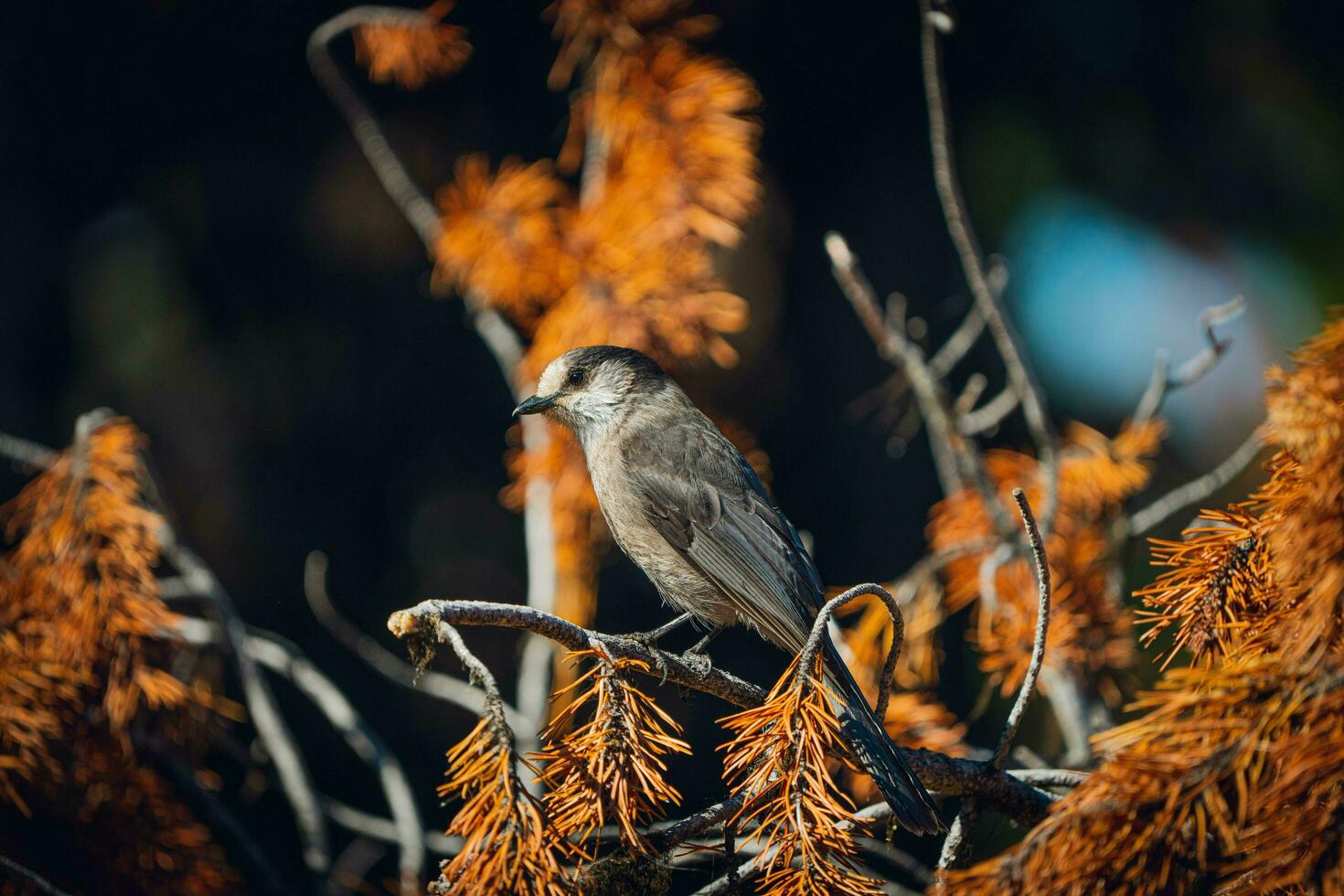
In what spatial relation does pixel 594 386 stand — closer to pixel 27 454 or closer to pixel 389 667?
pixel 389 667

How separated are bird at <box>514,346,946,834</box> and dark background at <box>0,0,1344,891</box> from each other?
33.9 inches

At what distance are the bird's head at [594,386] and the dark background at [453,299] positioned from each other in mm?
833

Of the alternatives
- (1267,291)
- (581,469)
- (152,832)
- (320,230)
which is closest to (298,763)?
(152,832)

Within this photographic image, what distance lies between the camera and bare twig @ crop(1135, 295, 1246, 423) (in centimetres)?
212

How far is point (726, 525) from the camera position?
2432mm

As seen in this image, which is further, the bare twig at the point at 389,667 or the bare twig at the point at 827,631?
the bare twig at the point at 389,667

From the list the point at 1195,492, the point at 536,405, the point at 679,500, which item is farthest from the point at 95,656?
the point at 1195,492

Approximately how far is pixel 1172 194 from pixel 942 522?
2.57 m

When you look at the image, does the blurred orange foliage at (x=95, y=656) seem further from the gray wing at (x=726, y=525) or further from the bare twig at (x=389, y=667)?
the gray wing at (x=726, y=525)

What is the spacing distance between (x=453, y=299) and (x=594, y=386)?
4.63ft

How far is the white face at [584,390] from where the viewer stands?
2590mm

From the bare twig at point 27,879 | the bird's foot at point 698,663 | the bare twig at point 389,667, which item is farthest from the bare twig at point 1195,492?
the bare twig at point 27,879

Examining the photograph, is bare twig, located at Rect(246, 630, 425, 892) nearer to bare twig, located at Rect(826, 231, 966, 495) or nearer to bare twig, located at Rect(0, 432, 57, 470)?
bare twig, located at Rect(0, 432, 57, 470)

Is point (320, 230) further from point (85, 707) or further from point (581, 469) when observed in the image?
point (85, 707)
